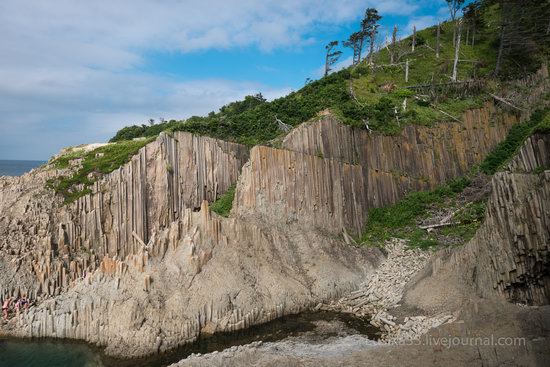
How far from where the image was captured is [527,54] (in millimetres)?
36719

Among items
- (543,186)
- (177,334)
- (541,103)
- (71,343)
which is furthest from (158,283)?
(541,103)

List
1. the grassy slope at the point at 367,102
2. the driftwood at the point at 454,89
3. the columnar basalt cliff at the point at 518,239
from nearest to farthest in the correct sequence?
the columnar basalt cliff at the point at 518,239, the grassy slope at the point at 367,102, the driftwood at the point at 454,89

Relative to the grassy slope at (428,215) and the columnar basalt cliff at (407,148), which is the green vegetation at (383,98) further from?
the grassy slope at (428,215)

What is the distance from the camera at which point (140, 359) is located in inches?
603

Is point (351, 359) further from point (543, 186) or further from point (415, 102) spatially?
point (415, 102)

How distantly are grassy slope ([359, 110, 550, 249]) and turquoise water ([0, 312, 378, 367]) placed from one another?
8.20 m

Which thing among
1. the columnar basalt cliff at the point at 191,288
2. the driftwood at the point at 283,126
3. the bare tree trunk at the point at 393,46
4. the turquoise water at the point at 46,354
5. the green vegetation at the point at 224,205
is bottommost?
the turquoise water at the point at 46,354

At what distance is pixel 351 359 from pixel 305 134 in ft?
49.7

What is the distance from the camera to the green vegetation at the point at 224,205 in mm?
22219

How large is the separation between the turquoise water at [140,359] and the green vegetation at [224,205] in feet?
22.7

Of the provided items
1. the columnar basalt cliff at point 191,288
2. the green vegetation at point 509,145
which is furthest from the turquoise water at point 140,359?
the green vegetation at point 509,145

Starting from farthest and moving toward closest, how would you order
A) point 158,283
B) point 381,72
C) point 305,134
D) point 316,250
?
point 381,72 → point 305,134 → point 316,250 → point 158,283

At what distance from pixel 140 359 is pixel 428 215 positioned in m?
19.9

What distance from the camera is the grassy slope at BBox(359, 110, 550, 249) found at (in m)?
24.3
